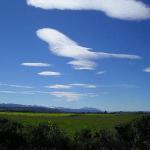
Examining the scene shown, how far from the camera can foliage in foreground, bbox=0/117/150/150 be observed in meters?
26.0

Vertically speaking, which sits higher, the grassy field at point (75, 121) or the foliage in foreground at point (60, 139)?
the grassy field at point (75, 121)

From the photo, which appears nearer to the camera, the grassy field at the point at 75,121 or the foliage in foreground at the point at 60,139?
the foliage in foreground at the point at 60,139

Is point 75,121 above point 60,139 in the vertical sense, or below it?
above

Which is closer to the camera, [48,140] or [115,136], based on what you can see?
[48,140]

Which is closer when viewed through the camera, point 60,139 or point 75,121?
point 60,139

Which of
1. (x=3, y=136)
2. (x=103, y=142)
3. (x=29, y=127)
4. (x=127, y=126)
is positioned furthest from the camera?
(x=127, y=126)

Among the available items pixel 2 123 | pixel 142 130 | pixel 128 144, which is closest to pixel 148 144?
pixel 128 144

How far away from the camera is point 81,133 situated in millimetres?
32094

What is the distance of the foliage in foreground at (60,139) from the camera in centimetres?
2605

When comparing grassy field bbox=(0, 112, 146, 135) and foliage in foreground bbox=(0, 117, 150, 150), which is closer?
foliage in foreground bbox=(0, 117, 150, 150)

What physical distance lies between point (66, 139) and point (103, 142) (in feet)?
11.4

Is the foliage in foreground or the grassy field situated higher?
the grassy field

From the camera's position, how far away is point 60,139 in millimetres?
27922

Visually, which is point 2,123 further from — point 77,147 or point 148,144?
point 148,144
